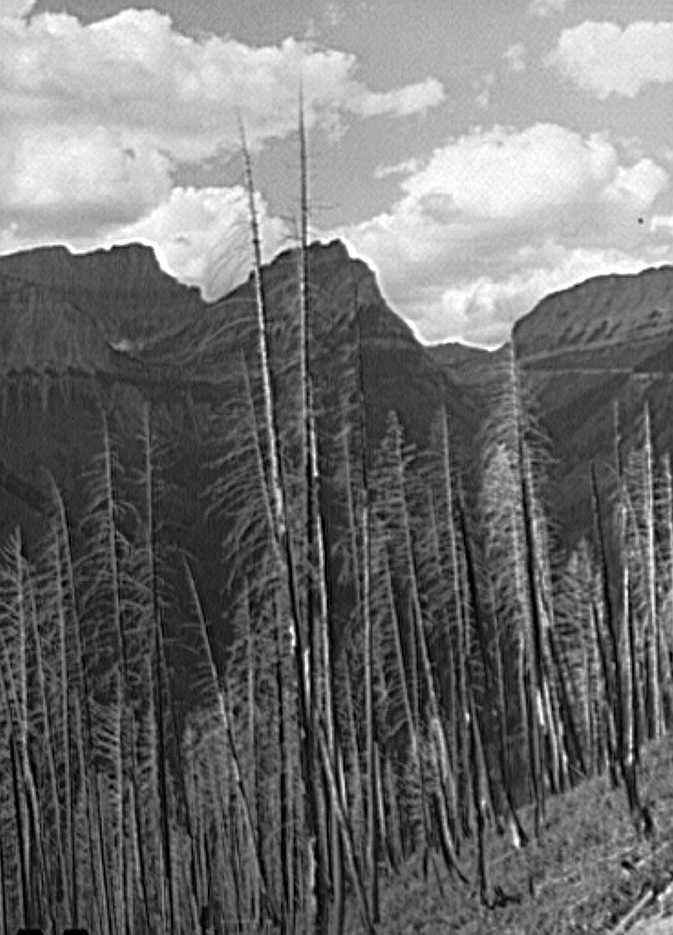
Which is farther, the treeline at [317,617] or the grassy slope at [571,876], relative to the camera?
the treeline at [317,617]

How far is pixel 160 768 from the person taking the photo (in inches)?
1236

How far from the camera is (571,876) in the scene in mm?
23875

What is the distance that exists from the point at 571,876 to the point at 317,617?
6465mm

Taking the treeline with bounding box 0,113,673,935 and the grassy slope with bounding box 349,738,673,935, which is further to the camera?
the treeline with bounding box 0,113,673,935

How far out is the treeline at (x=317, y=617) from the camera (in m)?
23.2

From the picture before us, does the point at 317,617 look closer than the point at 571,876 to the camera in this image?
No

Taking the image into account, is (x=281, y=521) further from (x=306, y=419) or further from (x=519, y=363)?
(x=519, y=363)

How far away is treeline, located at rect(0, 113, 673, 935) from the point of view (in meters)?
23.2

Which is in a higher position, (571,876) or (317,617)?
(317,617)

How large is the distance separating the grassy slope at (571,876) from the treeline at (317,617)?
2.09 ft

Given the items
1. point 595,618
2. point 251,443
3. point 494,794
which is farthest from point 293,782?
point 251,443

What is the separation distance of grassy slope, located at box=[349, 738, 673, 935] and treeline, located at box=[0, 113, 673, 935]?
636 mm

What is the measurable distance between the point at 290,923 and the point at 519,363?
12588 millimetres

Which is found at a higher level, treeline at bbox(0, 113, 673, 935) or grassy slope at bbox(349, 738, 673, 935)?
treeline at bbox(0, 113, 673, 935)
